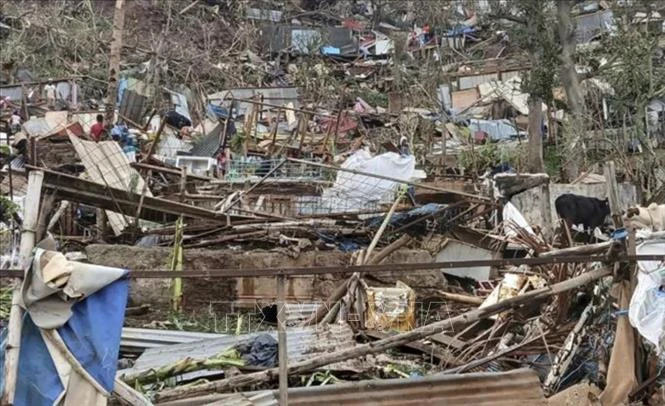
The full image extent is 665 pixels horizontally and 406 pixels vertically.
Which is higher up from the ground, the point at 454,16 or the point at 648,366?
the point at 454,16

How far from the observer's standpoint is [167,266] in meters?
8.60

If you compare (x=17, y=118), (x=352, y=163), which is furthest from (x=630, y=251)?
(x=17, y=118)

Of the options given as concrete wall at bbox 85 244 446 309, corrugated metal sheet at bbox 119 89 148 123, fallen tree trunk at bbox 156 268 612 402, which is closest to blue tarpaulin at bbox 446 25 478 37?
corrugated metal sheet at bbox 119 89 148 123

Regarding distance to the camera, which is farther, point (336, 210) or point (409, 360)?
point (336, 210)

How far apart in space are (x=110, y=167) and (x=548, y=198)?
237 inches

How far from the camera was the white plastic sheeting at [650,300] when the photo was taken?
4.46 metres

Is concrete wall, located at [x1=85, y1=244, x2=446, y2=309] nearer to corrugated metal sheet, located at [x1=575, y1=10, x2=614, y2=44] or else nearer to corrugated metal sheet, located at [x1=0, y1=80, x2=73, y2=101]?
corrugated metal sheet, located at [x1=0, y1=80, x2=73, y2=101]

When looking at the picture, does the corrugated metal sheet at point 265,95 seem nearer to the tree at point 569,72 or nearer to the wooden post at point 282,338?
the tree at point 569,72

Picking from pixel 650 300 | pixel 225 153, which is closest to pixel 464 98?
pixel 225 153

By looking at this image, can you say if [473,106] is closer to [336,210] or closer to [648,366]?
[336,210]

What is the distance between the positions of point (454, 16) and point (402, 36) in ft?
11.1

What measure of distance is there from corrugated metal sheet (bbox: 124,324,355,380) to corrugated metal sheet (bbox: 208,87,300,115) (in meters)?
16.7

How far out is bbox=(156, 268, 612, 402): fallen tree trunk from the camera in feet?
15.3

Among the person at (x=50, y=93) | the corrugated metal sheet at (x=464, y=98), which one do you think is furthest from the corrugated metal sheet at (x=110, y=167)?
the corrugated metal sheet at (x=464, y=98)
